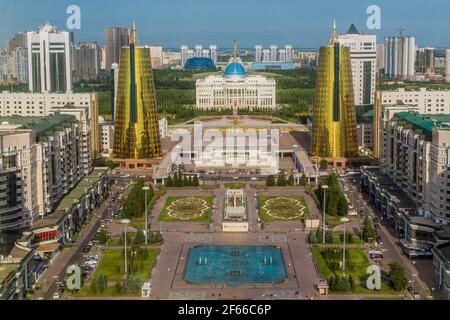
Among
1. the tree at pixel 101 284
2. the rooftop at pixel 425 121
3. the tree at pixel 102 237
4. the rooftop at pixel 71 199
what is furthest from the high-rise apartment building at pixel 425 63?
the tree at pixel 101 284

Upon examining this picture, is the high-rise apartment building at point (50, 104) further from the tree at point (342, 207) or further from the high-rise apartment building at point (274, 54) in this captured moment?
the high-rise apartment building at point (274, 54)

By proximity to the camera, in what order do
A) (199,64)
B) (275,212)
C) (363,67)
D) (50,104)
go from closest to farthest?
(275,212), (50,104), (363,67), (199,64)

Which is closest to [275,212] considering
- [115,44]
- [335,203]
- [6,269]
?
[335,203]

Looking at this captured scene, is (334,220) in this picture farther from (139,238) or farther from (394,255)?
(139,238)

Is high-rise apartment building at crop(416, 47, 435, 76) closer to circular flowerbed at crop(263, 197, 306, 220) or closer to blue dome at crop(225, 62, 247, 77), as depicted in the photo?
blue dome at crop(225, 62, 247, 77)
